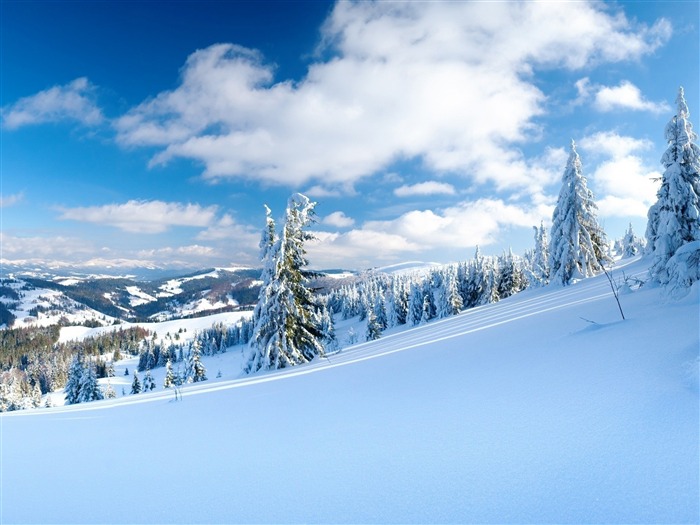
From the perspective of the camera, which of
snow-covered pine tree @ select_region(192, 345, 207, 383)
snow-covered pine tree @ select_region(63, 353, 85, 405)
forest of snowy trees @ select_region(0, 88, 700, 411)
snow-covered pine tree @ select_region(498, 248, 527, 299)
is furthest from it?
→ snow-covered pine tree @ select_region(498, 248, 527, 299)

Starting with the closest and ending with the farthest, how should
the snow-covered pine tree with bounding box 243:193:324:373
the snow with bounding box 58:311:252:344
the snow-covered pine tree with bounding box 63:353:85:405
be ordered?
1. the snow-covered pine tree with bounding box 243:193:324:373
2. the snow-covered pine tree with bounding box 63:353:85:405
3. the snow with bounding box 58:311:252:344

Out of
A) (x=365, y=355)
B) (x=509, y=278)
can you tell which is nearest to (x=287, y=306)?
(x=365, y=355)

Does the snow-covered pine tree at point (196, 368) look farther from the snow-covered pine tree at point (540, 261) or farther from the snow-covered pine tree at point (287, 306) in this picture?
the snow-covered pine tree at point (540, 261)

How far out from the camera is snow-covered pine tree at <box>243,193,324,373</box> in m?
15.9

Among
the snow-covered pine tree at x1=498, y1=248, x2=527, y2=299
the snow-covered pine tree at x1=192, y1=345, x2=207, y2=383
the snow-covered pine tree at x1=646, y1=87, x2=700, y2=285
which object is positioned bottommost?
the snow-covered pine tree at x1=192, y1=345, x2=207, y2=383

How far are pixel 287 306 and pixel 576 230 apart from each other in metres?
22.4

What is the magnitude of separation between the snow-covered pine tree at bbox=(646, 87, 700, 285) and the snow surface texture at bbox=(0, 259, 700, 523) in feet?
10.8

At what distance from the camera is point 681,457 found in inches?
94.6

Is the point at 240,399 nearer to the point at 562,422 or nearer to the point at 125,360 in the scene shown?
the point at 562,422

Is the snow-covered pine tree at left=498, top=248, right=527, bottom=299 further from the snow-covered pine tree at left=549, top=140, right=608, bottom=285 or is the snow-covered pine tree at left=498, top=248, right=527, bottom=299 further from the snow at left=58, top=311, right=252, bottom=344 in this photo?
the snow at left=58, top=311, right=252, bottom=344

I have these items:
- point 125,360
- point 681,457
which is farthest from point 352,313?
point 681,457

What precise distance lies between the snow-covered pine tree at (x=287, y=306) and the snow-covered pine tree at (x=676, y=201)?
13.2 meters

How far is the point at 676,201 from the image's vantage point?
371 inches

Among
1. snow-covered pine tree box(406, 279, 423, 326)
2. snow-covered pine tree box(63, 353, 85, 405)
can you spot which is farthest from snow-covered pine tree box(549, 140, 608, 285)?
snow-covered pine tree box(63, 353, 85, 405)
